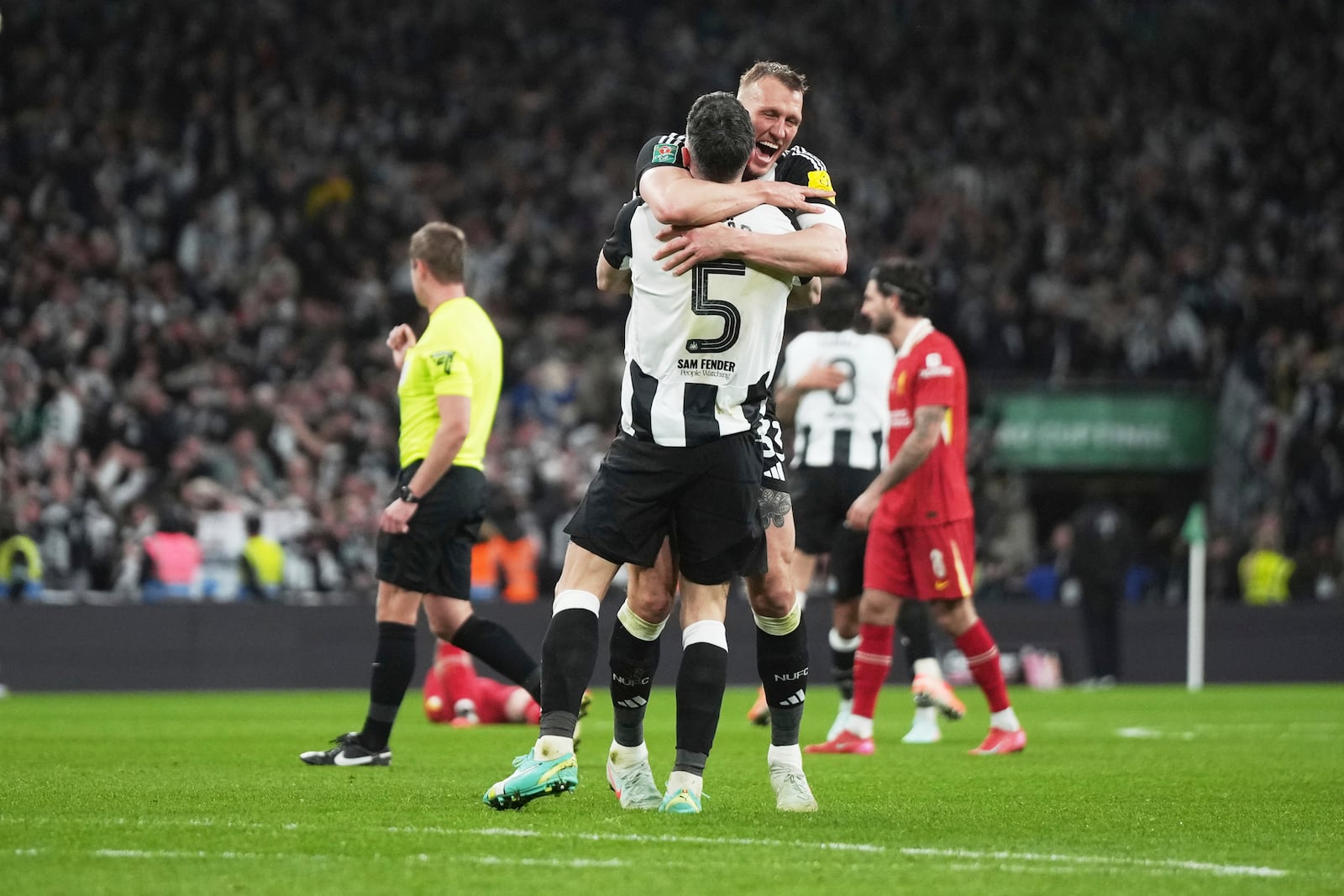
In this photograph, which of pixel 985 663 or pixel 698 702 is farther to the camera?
pixel 985 663

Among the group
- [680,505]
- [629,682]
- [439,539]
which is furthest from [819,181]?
[439,539]

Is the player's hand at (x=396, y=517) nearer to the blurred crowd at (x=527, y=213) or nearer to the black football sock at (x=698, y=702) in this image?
the black football sock at (x=698, y=702)

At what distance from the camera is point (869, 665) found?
372 inches

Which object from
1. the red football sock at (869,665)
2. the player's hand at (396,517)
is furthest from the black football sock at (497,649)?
the red football sock at (869,665)

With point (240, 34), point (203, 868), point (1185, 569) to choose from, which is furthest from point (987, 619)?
point (203, 868)

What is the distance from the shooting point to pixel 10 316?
782 inches

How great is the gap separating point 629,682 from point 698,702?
13.8 inches

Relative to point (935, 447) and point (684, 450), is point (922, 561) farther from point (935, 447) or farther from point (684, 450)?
point (684, 450)

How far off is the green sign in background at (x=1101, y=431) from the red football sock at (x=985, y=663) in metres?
13.4

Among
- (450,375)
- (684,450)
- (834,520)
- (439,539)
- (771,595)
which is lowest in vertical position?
(771,595)

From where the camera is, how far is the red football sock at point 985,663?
9.39m

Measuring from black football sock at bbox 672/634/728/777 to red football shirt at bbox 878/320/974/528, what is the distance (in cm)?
341

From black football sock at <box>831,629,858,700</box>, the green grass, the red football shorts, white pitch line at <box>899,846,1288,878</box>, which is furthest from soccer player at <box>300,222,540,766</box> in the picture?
white pitch line at <box>899,846,1288,878</box>

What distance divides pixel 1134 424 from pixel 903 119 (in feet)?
20.9
